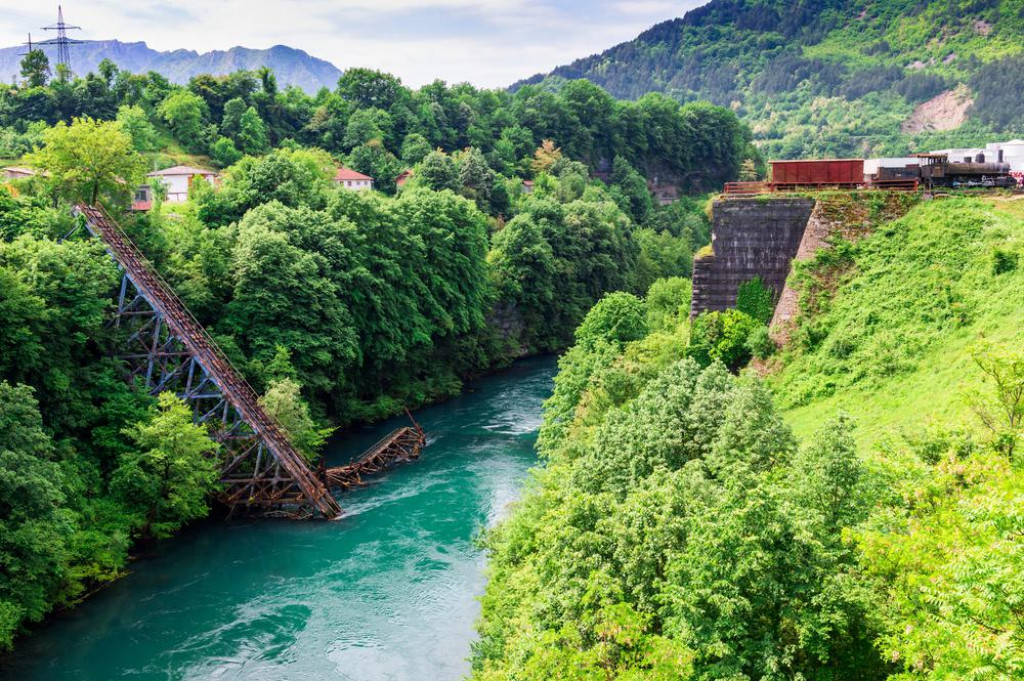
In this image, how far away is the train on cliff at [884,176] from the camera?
4122 centimetres

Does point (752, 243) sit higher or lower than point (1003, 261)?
higher

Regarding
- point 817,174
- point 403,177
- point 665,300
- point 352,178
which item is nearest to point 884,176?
point 817,174

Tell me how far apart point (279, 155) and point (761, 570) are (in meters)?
57.9

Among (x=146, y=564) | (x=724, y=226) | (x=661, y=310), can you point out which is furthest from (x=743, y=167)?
(x=146, y=564)

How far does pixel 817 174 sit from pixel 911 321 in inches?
412

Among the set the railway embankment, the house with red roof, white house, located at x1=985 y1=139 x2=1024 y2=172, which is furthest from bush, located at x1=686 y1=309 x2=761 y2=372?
the house with red roof

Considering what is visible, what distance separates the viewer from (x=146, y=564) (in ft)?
133

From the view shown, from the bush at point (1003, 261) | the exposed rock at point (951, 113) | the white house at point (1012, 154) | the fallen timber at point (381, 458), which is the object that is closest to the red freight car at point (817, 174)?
the bush at point (1003, 261)

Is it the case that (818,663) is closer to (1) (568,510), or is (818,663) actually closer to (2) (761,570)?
(2) (761,570)

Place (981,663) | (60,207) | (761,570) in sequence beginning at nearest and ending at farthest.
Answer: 1. (981,663)
2. (761,570)
3. (60,207)

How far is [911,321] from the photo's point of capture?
116 feet

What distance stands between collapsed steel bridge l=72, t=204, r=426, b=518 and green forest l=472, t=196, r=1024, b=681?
15769 mm

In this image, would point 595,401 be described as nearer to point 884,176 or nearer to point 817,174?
point 817,174

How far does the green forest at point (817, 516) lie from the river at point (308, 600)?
433cm
